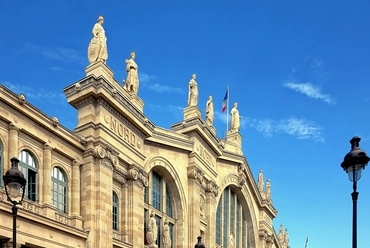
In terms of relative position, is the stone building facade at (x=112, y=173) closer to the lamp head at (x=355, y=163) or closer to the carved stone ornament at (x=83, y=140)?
the carved stone ornament at (x=83, y=140)

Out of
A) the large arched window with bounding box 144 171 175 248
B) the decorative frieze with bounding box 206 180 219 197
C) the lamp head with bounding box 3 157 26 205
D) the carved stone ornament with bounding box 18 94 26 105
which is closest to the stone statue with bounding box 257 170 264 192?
the decorative frieze with bounding box 206 180 219 197

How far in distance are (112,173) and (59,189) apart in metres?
3.60

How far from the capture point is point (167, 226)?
33844 millimetres

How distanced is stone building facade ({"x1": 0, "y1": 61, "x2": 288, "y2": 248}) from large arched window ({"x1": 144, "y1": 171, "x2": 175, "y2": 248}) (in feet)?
0.22

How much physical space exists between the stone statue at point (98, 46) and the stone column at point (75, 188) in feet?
19.6

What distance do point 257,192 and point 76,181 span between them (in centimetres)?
2787

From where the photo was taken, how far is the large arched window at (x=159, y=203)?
32.4 m

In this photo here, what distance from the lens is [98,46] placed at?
28172 mm

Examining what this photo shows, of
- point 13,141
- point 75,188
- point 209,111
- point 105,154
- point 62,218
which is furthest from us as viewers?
point 209,111

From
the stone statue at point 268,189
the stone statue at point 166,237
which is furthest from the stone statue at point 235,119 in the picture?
the stone statue at point 166,237

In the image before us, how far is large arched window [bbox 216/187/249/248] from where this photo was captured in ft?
139

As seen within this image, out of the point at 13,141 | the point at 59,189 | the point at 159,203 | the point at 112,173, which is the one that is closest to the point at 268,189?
the point at 159,203

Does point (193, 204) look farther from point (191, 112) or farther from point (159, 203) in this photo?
point (191, 112)

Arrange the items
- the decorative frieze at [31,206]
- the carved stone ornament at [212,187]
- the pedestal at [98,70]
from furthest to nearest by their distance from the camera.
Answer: the carved stone ornament at [212,187] → the pedestal at [98,70] → the decorative frieze at [31,206]
